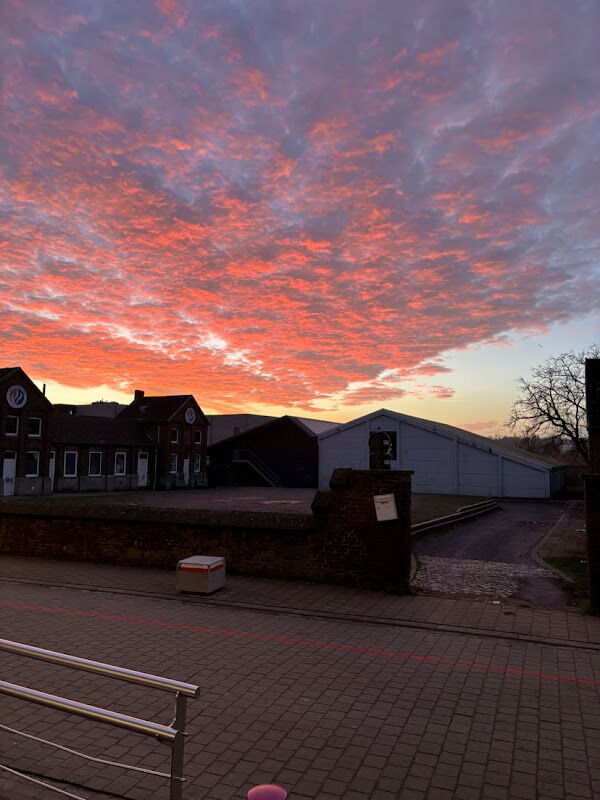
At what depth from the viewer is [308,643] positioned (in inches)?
322

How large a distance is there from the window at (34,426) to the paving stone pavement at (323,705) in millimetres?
35145

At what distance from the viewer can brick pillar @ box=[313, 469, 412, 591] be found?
11.1 m

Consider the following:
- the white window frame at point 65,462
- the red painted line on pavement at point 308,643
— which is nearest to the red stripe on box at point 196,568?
the red painted line on pavement at point 308,643

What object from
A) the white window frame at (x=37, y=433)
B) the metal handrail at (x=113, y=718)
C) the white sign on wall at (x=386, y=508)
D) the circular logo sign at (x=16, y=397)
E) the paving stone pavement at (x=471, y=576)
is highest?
the circular logo sign at (x=16, y=397)

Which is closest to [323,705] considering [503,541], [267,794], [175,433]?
[267,794]

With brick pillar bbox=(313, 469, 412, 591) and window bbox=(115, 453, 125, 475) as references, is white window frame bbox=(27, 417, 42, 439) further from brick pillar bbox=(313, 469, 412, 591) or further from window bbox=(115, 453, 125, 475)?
brick pillar bbox=(313, 469, 412, 591)

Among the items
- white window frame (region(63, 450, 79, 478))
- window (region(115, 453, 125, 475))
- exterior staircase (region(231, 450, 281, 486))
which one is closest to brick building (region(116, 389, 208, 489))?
exterior staircase (region(231, 450, 281, 486))

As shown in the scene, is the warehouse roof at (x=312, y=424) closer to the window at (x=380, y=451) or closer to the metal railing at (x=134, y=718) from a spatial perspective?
the window at (x=380, y=451)

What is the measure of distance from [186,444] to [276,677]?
5213cm

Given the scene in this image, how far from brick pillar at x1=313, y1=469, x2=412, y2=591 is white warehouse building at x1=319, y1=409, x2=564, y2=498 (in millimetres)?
26357

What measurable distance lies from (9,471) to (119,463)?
39.0 ft

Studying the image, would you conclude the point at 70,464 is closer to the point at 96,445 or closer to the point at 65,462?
the point at 65,462

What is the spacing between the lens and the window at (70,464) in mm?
45688

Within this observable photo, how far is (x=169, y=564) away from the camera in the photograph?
13211 millimetres
